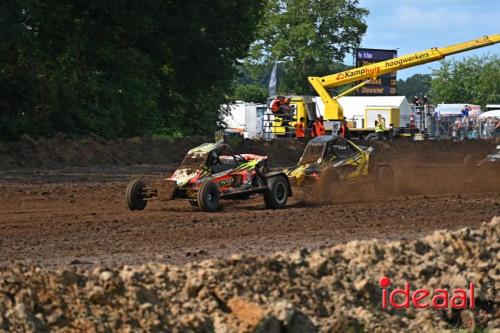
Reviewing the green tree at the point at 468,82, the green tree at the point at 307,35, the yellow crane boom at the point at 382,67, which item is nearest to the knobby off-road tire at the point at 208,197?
the yellow crane boom at the point at 382,67

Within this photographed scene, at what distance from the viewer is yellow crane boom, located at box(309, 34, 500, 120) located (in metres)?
31.2

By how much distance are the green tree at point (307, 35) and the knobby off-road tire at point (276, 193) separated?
64264 millimetres

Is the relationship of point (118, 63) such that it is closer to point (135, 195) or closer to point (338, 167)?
point (338, 167)

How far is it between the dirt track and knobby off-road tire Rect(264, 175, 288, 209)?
290mm

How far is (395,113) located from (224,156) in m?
32.3

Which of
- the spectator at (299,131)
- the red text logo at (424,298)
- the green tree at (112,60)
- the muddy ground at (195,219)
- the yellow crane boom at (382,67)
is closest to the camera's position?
the red text logo at (424,298)

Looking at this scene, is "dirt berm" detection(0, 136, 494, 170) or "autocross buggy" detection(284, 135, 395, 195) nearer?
"autocross buggy" detection(284, 135, 395, 195)

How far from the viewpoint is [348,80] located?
35.3m

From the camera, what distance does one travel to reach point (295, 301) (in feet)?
27.4

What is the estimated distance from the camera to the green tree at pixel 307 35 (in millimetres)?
82562

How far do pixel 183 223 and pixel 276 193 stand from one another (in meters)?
3.14

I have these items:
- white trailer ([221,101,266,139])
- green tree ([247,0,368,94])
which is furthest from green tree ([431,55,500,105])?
white trailer ([221,101,266,139])

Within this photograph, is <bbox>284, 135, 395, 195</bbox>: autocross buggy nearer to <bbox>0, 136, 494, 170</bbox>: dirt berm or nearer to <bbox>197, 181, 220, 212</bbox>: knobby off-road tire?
<bbox>197, 181, 220, 212</bbox>: knobby off-road tire

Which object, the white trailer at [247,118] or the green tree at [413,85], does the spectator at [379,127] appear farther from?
the green tree at [413,85]
